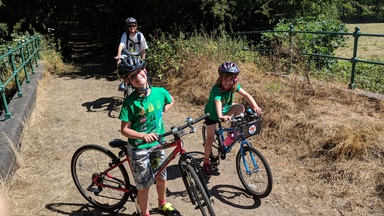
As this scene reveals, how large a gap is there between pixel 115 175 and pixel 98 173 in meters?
0.23

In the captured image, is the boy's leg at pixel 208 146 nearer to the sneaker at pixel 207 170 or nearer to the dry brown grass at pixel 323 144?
the sneaker at pixel 207 170

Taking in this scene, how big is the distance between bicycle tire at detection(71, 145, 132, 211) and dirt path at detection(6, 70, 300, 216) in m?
0.12

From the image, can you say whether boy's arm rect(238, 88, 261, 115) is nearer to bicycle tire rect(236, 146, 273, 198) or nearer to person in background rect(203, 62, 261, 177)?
person in background rect(203, 62, 261, 177)

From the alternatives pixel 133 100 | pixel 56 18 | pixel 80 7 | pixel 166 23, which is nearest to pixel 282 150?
pixel 133 100

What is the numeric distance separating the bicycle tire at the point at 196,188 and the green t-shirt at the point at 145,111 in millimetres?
407

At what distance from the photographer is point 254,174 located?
410 cm

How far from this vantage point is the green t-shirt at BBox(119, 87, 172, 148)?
303 centimetres

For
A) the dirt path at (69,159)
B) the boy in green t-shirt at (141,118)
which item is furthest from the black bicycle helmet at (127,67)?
the dirt path at (69,159)

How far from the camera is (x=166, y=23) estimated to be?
12367mm

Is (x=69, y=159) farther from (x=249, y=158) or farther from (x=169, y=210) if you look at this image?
(x=249, y=158)

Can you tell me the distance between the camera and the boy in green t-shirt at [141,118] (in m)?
2.97

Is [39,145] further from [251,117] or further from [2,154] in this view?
[251,117]

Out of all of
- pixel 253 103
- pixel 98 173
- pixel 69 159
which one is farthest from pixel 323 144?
pixel 69 159

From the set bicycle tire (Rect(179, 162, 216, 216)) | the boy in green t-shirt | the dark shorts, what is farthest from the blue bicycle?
the dark shorts
